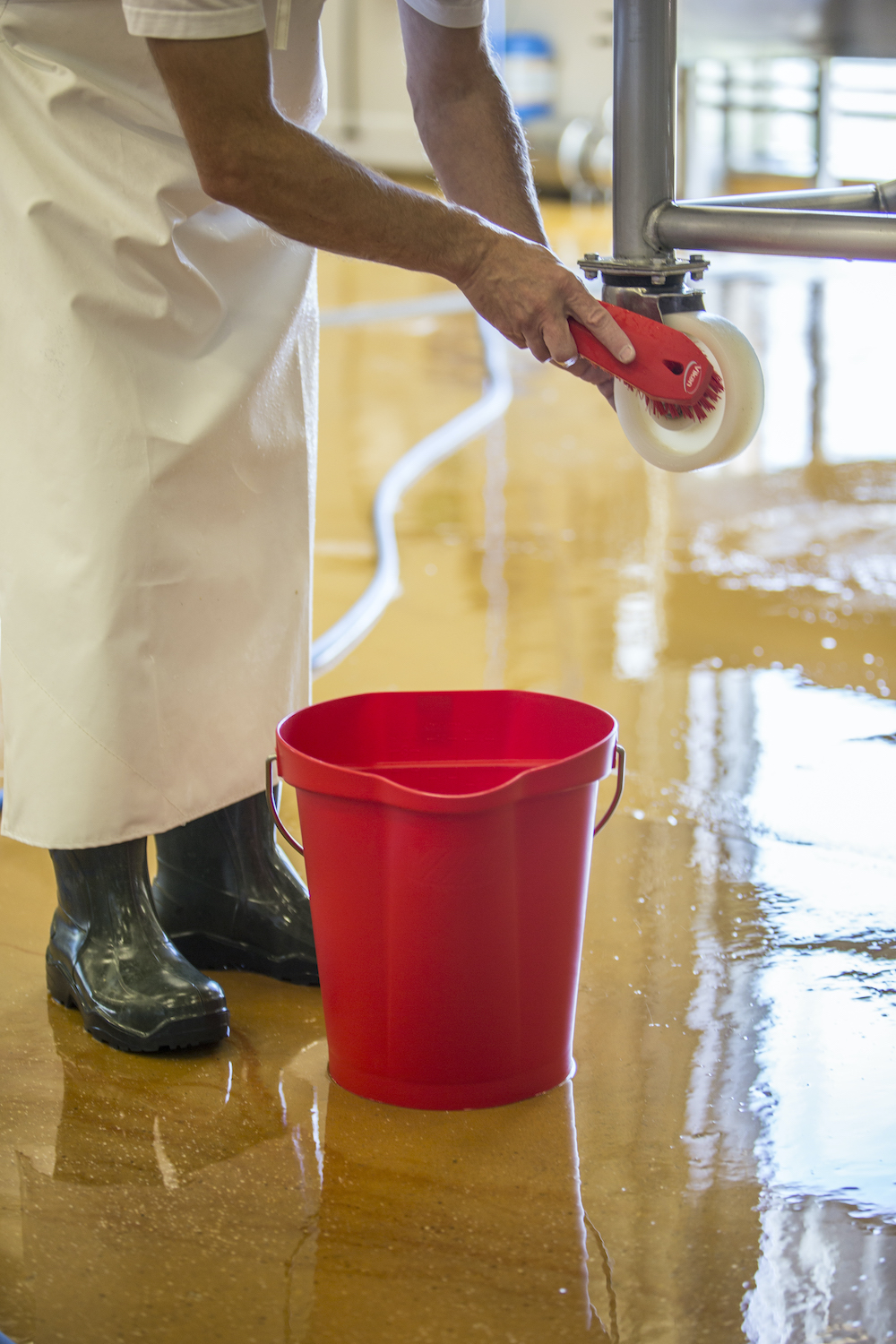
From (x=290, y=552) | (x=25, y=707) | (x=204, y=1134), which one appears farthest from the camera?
(x=290, y=552)

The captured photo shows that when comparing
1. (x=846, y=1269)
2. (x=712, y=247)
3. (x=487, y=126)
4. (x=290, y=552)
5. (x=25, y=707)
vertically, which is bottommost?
(x=846, y=1269)

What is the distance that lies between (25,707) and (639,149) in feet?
2.43

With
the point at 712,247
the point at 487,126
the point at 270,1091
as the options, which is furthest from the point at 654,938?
the point at 487,126

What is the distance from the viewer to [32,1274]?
985 mm

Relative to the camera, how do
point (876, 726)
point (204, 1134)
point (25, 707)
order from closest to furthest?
point (204, 1134) → point (25, 707) → point (876, 726)

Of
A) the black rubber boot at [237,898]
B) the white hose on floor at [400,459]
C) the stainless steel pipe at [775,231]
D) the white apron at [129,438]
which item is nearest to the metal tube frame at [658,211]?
the stainless steel pipe at [775,231]

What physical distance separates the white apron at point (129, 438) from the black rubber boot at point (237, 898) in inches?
3.4

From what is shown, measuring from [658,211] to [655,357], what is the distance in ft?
0.50

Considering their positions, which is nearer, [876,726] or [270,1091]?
[270,1091]

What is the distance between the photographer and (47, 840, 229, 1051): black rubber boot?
127cm

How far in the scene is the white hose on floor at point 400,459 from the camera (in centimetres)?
220

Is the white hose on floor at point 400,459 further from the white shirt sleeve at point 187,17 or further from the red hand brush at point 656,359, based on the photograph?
the white shirt sleeve at point 187,17

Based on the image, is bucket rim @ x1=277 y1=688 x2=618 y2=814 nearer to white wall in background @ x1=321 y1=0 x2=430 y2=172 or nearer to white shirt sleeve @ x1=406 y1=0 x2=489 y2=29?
white shirt sleeve @ x1=406 y1=0 x2=489 y2=29

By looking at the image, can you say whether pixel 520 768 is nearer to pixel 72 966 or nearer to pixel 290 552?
pixel 290 552
